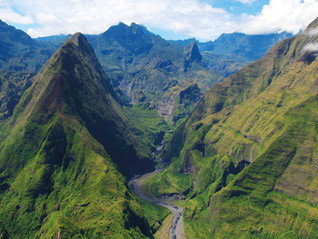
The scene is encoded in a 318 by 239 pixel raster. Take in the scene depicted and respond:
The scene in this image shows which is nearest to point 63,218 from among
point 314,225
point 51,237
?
point 51,237

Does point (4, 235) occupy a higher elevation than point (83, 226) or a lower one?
lower

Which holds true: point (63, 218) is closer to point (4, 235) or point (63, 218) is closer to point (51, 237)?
point (51, 237)

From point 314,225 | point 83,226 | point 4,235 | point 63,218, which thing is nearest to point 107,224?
point 83,226

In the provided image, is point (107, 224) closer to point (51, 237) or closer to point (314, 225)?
point (51, 237)

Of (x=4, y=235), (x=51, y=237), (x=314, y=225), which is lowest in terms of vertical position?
(x=4, y=235)

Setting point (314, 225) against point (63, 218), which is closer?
point (63, 218)

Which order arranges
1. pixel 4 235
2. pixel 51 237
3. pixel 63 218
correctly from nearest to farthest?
pixel 51 237 → pixel 63 218 → pixel 4 235

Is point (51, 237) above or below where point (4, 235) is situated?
above

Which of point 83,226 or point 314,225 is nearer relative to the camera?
point 83,226

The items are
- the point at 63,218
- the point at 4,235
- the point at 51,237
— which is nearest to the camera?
the point at 51,237
